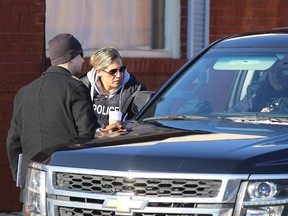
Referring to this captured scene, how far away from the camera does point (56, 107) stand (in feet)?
23.2

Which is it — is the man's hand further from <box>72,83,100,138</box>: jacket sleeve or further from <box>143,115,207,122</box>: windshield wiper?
<box>72,83,100,138</box>: jacket sleeve

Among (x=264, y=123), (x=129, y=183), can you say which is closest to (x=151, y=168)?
(x=129, y=183)

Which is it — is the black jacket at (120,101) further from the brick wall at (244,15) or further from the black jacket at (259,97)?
the brick wall at (244,15)

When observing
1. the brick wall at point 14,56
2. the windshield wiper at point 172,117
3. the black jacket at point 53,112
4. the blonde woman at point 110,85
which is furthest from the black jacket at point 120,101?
the brick wall at point 14,56

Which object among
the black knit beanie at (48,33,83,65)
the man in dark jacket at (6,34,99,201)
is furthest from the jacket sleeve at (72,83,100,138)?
the black knit beanie at (48,33,83,65)

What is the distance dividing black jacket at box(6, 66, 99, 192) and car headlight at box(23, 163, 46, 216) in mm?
961

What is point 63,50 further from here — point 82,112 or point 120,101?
point 120,101

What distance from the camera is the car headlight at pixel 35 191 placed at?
5789 millimetres

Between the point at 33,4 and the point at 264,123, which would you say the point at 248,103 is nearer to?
the point at 264,123

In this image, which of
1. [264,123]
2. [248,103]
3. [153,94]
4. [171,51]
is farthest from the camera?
[171,51]

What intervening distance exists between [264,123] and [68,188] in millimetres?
1282

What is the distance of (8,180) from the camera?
10555mm

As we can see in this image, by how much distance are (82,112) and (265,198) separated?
2173 mm

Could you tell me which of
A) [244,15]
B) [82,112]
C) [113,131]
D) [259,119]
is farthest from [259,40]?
[244,15]
